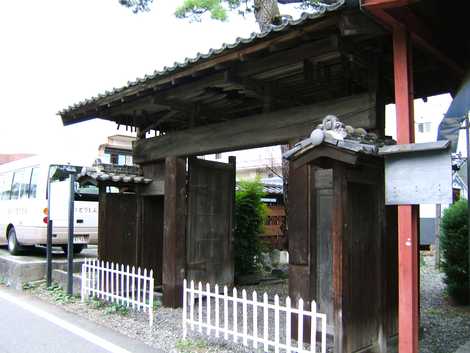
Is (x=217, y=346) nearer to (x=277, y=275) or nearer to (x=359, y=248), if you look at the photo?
(x=359, y=248)

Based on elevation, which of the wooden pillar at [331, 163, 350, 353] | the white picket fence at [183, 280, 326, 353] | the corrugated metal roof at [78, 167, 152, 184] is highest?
the corrugated metal roof at [78, 167, 152, 184]

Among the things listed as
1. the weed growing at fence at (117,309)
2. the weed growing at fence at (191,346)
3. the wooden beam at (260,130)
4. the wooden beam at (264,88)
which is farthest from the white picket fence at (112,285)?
the wooden beam at (264,88)

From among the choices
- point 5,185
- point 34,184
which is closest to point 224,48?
point 34,184

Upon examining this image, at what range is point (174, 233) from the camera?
26.2 ft

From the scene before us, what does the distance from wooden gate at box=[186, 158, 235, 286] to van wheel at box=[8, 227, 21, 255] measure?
687cm

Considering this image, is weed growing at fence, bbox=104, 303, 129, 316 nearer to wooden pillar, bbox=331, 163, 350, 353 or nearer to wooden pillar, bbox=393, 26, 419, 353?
wooden pillar, bbox=331, 163, 350, 353

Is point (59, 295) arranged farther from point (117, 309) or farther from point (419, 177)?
point (419, 177)

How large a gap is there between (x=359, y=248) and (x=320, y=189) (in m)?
1.04

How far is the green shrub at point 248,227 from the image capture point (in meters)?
11.0

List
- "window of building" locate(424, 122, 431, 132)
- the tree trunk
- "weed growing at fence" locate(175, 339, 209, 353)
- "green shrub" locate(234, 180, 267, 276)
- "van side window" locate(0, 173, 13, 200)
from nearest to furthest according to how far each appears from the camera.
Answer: "weed growing at fence" locate(175, 339, 209, 353), "green shrub" locate(234, 180, 267, 276), the tree trunk, "van side window" locate(0, 173, 13, 200), "window of building" locate(424, 122, 431, 132)

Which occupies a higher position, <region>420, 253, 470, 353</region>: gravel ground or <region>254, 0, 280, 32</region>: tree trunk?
<region>254, 0, 280, 32</region>: tree trunk

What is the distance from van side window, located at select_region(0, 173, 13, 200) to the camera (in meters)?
14.0

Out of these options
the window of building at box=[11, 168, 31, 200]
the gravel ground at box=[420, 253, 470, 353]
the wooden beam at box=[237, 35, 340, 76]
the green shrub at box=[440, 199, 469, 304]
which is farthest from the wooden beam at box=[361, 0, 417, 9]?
the window of building at box=[11, 168, 31, 200]

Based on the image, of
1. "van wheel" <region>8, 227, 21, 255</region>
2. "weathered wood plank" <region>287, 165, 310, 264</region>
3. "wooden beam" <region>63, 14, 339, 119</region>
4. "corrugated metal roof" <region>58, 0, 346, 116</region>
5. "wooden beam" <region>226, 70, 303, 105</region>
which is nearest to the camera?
"corrugated metal roof" <region>58, 0, 346, 116</region>
